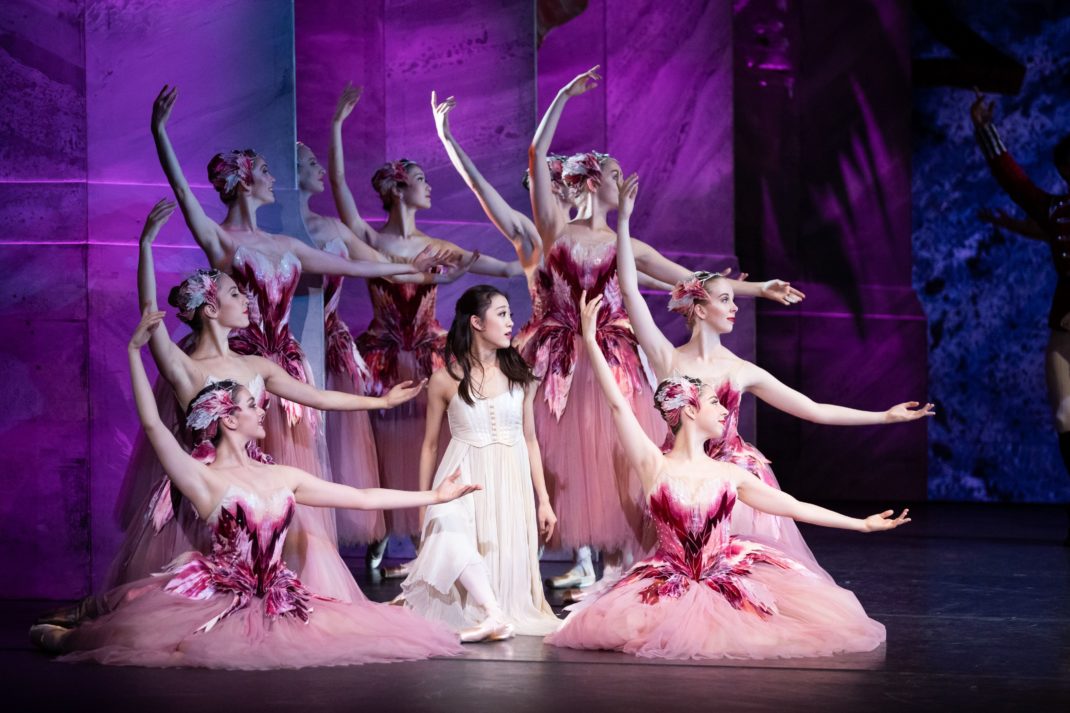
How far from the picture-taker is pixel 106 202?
6.55 meters

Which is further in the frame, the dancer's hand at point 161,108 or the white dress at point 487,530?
the dancer's hand at point 161,108

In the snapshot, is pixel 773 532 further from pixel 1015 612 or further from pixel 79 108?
pixel 79 108

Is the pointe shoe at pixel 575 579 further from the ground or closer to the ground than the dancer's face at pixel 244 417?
closer to the ground

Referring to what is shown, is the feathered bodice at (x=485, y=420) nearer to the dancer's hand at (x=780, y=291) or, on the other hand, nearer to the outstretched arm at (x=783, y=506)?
the outstretched arm at (x=783, y=506)

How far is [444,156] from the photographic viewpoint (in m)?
8.58

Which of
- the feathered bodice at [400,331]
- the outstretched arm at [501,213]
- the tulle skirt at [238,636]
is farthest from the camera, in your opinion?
the feathered bodice at [400,331]

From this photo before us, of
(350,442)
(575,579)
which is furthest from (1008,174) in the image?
(350,442)

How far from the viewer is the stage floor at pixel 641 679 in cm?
421

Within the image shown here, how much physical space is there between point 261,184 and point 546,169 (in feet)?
3.96

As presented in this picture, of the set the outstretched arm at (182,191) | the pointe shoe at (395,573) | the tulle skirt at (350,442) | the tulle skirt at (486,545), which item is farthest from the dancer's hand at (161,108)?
the pointe shoe at (395,573)

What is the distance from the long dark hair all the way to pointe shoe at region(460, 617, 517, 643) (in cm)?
86

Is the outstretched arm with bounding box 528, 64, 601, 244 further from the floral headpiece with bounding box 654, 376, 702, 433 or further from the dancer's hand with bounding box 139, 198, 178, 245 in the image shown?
the dancer's hand with bounding box 139, 198, 178, 245

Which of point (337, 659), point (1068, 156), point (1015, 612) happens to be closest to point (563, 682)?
point (337, 659)

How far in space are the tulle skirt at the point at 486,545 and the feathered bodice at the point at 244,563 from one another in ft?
1.91
